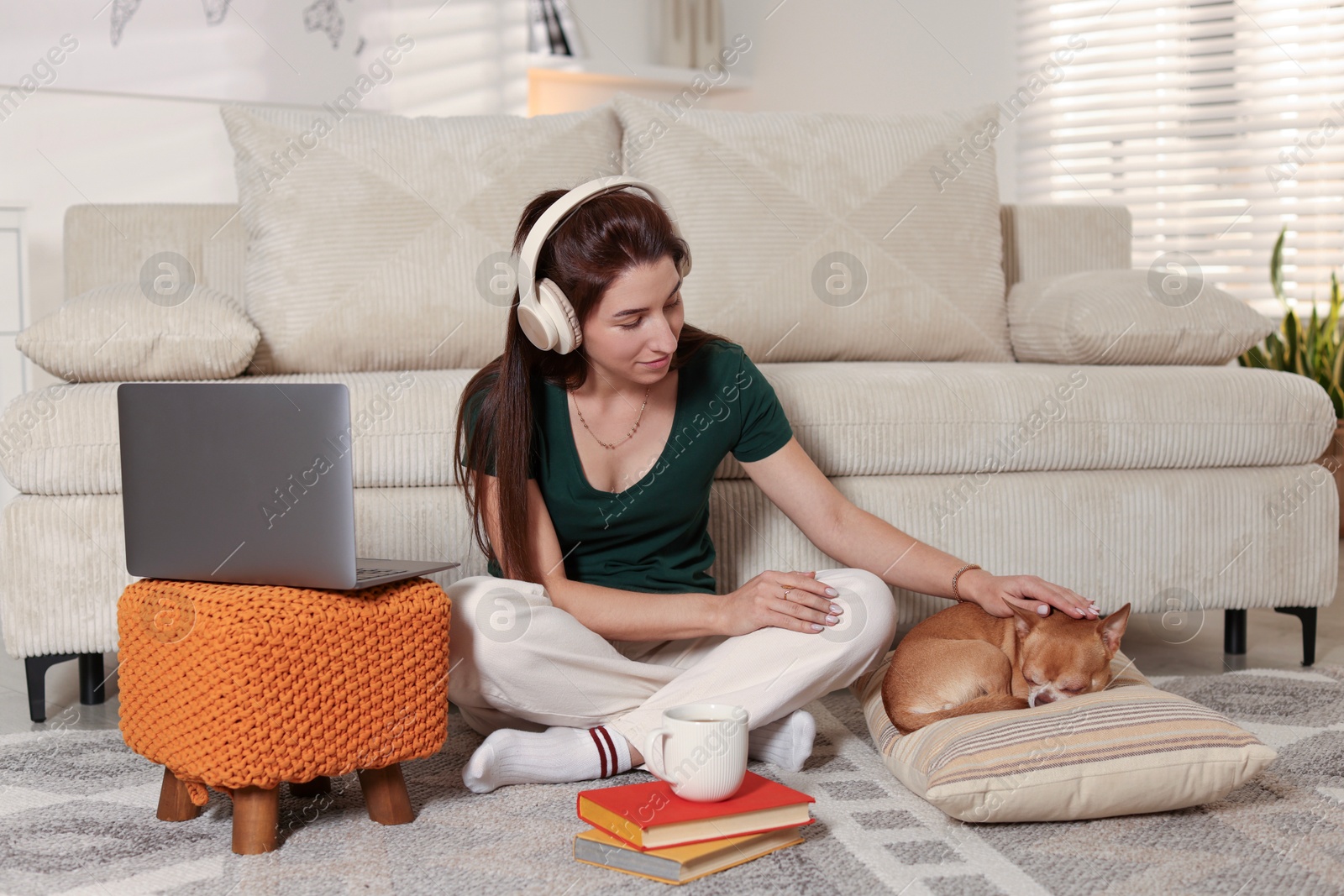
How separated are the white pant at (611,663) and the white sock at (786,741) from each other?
0.02m

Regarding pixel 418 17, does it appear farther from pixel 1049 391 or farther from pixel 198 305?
pixel 1049 391

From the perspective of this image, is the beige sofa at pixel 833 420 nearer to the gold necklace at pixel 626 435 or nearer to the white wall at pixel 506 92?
the gold necklace at pixel 626 435

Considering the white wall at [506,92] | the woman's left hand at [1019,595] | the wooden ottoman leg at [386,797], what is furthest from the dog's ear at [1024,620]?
the white wall at [506,92]

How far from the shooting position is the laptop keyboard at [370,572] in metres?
1.14

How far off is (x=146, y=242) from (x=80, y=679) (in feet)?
2.90

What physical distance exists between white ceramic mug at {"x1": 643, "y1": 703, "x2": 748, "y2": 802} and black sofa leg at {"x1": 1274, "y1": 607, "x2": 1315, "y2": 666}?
4.00 ft

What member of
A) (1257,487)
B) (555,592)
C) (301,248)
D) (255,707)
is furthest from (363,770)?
(1257,487)

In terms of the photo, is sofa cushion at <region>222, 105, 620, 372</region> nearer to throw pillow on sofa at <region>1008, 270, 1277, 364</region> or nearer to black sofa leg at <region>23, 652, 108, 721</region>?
black sofa leg at <region>23, 652, 108, 721</region>

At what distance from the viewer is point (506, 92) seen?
11.3 ft

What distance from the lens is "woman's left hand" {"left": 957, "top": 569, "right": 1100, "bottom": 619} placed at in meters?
1.32

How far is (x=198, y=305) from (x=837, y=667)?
1109 millimetres

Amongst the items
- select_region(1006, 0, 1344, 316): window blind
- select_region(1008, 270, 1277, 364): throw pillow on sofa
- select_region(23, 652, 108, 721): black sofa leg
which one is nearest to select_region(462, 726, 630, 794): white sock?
select_region(23, 652, 108, 721): black sofa leg

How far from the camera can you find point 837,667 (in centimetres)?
135

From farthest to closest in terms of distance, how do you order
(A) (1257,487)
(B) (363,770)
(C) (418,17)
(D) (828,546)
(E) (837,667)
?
(C) (418,17) → (A) (1257,487) → (D) (828,546) → (E) (837,667) → (B) (363,770)
